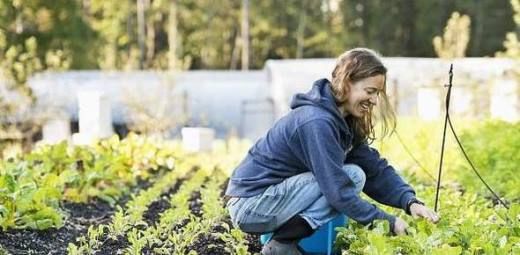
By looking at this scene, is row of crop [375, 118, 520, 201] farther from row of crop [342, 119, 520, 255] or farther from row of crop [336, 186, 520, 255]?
row of crop [336, 186, 520, 255]

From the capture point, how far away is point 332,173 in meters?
3.08

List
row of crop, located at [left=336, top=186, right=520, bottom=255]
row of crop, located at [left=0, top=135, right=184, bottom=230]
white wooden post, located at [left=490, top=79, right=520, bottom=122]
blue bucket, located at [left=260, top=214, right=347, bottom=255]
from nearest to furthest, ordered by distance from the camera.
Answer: row of crop, located at [left=336, top=186, right=520, bottom=255], blue bucket, located at [left=260, top=214, right=347, bottom=255], row of crop, located at [left=0, top=135, right=184, bottom=230], white wooden post, located at [left=490, top=79, right=520, bottom=122]

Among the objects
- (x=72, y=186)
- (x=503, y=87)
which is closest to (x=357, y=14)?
(x=503, y=87)

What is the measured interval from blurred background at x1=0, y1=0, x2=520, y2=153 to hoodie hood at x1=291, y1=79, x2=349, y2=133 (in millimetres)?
4710

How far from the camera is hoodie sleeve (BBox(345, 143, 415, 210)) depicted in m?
3.48

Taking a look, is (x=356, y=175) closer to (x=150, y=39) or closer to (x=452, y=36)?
(x=452, y=36)

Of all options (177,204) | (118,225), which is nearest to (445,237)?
(118,225)

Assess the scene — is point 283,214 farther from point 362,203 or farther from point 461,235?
point 461,235

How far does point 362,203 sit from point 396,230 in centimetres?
16

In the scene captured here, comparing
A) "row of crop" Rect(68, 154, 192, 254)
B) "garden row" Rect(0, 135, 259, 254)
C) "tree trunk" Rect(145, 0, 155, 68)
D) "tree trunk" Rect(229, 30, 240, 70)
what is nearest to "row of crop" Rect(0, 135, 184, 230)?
"garden row" Rect(0, 135, 259, 254)

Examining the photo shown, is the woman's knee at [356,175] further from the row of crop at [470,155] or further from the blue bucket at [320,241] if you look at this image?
the row of crop at [470,155]

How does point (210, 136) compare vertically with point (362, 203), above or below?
below

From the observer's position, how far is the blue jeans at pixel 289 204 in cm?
323

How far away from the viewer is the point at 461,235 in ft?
9.99
